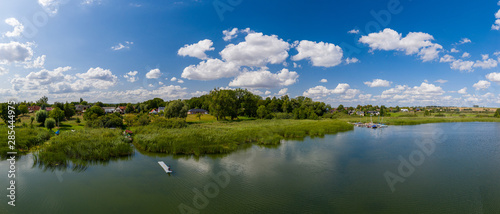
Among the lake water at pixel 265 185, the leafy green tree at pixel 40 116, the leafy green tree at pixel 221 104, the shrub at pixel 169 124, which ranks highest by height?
the leafy green tree at pixel 221 104

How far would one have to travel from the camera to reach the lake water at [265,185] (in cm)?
1235

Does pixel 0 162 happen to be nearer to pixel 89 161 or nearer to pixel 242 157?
pixel 89 161

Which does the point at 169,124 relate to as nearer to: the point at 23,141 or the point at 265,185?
the point at 23,141

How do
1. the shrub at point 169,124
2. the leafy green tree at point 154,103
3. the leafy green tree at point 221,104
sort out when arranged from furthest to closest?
the leafy green tree at point 154,103 < the leafy green tree at point 221,104 < the shrub at point 169,124

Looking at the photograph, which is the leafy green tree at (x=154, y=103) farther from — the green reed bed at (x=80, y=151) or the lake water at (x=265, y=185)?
the lake water at (x=265, y=185)

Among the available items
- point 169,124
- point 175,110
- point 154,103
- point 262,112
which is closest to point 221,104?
point 175,110

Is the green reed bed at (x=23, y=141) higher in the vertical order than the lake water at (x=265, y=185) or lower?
higher

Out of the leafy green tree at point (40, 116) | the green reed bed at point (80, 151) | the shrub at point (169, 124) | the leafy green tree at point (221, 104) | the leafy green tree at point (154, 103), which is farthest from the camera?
the leafy green tree at point (154, 103)

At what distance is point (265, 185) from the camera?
599 inches

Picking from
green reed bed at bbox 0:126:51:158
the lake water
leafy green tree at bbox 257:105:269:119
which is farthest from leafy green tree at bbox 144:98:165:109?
the lake water

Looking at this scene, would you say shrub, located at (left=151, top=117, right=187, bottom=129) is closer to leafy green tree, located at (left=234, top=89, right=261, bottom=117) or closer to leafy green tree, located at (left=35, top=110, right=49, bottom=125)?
leafy green tree, located at (left=35, top=110, right=49, bottom=125)

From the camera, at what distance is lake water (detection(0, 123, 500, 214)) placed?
1235cm

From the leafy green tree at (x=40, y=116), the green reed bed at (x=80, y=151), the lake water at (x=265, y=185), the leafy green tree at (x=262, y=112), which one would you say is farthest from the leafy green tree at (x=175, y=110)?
the lake water at (x=265, y=185)

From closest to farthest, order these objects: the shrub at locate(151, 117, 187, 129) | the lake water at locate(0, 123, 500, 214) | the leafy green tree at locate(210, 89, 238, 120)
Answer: the lake water at locate(0, 123, 500, 214)
the shrub at locate(151, 117, 187, 129)
the leafy green tree at locate(210, 89, 238, 120)
